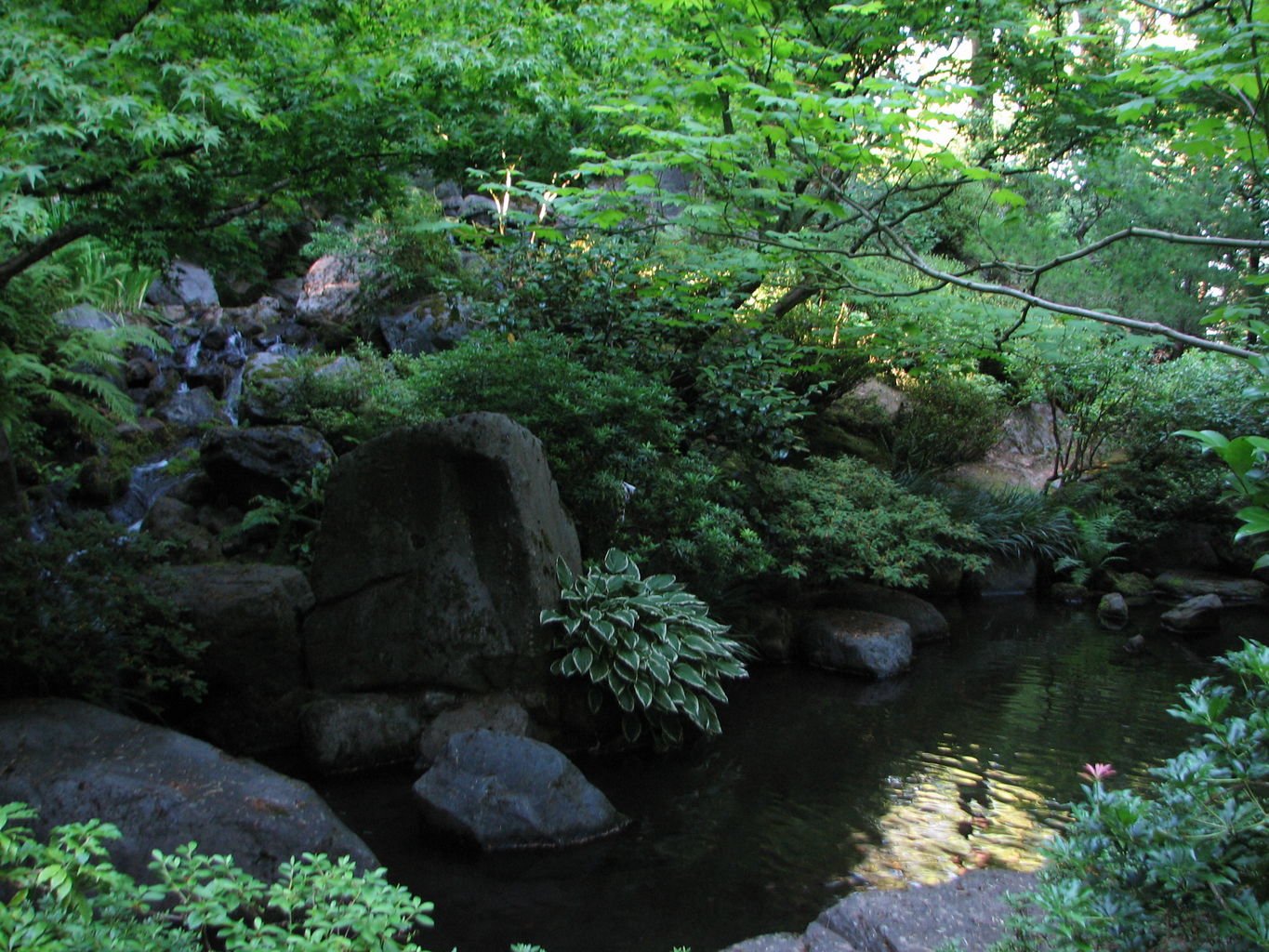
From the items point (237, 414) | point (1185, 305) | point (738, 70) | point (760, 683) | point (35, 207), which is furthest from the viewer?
point (1185, 305)

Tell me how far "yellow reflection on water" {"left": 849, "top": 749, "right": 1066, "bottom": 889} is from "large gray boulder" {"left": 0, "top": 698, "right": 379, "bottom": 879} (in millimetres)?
2574

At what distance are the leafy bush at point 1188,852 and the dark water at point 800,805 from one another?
82.9 inches

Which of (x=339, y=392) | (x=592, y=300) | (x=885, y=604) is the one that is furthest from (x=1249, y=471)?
(x=339, y=392)

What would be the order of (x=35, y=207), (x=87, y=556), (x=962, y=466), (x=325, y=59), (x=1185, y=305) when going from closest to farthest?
(x=35, y=207), (x=325, y=59), (x=87, y=556), (x=962, y=466), (x=1185, y=305)

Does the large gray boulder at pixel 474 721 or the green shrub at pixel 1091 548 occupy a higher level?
the green shrub at pixel 1091 548

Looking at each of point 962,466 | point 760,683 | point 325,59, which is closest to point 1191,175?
point 962,466

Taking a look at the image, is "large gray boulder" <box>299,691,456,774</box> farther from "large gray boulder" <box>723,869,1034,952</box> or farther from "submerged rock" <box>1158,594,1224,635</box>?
"submerged rock" <box>1158,594,1224,635</box>

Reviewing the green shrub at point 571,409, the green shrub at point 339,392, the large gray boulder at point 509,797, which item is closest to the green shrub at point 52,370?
the green shrub at point 339,392

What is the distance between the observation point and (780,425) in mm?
8883

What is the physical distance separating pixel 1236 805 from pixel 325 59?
193 inches

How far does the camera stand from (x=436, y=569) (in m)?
5.85

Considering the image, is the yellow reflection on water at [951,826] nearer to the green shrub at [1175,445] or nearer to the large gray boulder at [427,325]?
the large gray boulder at [427,325]

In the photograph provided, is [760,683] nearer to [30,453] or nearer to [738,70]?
[738,70]

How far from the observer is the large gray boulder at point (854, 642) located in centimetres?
795
